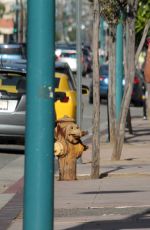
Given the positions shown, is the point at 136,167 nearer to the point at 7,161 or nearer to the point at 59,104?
the point at 7,161

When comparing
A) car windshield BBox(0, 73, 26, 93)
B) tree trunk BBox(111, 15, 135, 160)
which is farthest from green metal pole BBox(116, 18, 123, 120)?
tree trunk BBox(111, 15, 135, 160)

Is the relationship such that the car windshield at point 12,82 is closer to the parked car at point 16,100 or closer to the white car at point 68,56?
the parked car at point 16,100

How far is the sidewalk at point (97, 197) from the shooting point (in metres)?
9.68

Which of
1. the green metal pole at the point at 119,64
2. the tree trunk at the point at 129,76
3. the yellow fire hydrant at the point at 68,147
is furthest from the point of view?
the green metal pole at the point at 119,64

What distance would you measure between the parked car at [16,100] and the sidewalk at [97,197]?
0.96m

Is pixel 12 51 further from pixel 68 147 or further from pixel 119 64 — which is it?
pixel 68 147

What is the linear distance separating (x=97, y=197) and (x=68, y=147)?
5.95 ft

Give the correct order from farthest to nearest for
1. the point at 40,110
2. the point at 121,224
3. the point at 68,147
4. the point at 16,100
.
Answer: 1. the point at 16,100
2. the point at 68,147
3. the point at 121,224
4. the point at 40,110

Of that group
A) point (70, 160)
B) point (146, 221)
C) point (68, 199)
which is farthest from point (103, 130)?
point (146, 221)

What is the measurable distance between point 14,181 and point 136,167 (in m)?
2.12

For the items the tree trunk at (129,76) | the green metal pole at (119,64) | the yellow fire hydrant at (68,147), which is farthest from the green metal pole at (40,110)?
the green metal pole at (119,64)

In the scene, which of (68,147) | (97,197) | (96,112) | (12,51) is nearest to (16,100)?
(96,112)

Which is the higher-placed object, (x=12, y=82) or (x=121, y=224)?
(x=121, y=224)

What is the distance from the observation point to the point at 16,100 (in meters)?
17.7
